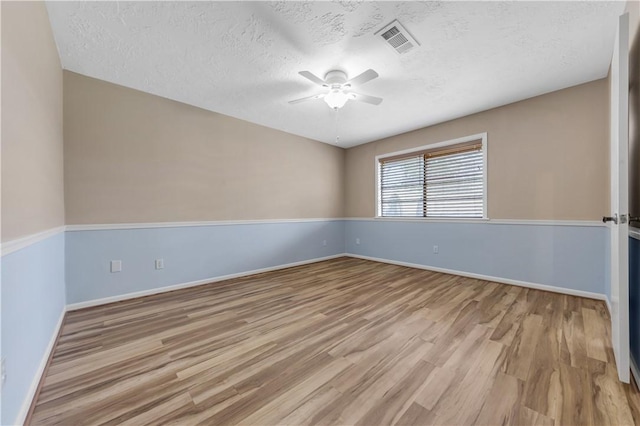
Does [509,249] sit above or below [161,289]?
above

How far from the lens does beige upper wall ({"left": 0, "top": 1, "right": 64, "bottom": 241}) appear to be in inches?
43.4

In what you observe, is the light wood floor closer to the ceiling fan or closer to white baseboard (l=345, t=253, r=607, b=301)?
white baseboard (l=345, t=253, r=607, b=301)

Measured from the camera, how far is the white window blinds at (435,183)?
3.64 metres

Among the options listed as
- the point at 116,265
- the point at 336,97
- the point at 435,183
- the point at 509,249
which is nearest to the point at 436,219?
the point at 435,183

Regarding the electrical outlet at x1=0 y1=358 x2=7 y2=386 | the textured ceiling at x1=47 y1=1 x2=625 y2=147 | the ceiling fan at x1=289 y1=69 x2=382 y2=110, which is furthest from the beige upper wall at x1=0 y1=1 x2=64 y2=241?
the ceiling fan at x1=289 y1=69 x2=382 y2=110

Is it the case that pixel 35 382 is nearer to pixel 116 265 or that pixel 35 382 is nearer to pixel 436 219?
pixel 116 265

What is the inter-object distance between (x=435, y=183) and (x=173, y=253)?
405 cm

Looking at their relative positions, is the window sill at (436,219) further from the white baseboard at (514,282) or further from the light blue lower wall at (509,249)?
the white baseboard at (514,282)

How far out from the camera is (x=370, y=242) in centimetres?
493

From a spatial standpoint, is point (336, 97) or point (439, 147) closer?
point (336, 97)

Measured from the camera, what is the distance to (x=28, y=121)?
139 centimetres

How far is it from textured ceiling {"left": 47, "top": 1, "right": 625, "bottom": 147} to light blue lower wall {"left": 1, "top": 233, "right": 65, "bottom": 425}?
1.71 meters

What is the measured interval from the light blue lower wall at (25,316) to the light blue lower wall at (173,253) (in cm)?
74

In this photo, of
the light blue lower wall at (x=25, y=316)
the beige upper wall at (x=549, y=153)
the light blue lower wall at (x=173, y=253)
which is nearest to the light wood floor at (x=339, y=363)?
the light blue lower wall at (x=25, y=316)
